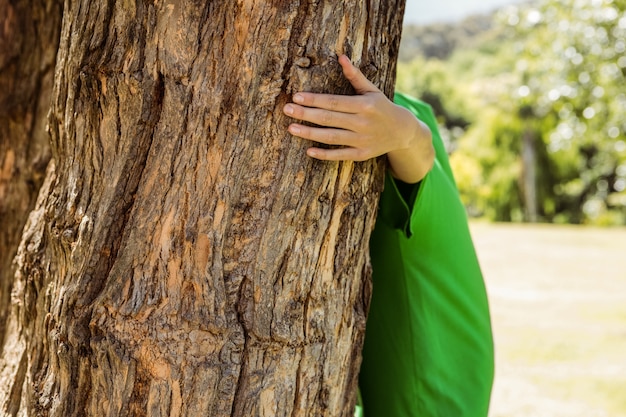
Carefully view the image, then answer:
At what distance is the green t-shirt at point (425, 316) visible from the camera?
1.72 meters

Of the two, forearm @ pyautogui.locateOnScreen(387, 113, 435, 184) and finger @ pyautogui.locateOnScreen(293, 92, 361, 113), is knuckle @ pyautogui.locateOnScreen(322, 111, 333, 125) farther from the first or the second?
forearm @ pyautogui.locateOnScreen(387, 113, 435, 184)

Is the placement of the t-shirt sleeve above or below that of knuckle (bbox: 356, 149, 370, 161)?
below

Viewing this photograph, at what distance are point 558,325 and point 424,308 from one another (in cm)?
582

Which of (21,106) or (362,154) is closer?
(362,154)

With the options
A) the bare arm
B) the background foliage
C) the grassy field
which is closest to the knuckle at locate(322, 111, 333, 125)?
the bare arm

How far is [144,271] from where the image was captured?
4.46 ft

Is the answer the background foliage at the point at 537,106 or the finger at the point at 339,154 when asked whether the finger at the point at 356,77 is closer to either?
the finger at the point at 339,154

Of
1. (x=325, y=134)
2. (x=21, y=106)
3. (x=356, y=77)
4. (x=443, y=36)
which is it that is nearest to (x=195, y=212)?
(x=325, y=134)

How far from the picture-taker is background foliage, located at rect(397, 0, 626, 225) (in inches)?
232

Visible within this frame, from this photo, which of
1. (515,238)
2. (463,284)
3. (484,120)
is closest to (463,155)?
(484,120)

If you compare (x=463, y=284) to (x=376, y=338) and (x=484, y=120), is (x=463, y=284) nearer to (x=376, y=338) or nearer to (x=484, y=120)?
(x=376, y=338)

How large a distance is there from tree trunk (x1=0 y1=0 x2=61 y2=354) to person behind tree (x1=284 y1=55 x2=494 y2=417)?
0.92 meters

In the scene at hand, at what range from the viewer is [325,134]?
4.52 feet

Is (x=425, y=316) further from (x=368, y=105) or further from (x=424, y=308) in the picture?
(x=368, y=105)
